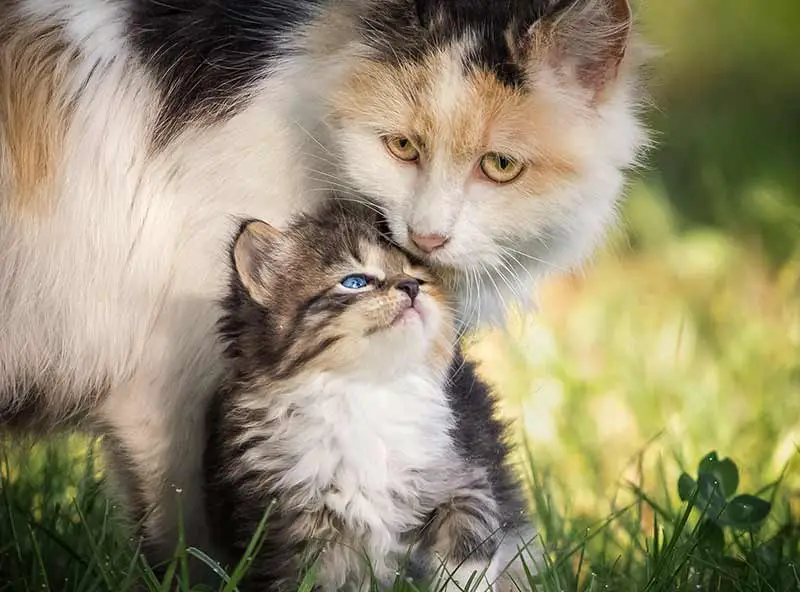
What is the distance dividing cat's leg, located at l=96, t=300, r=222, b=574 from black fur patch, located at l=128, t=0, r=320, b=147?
1.24 feet

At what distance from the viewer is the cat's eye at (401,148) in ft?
7.32

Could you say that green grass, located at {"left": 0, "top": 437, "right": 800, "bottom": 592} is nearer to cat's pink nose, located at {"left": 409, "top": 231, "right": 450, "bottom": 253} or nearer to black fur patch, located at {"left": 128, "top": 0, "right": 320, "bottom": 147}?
cat's pink nose, located at {"left": 409, "top": 231, "right": 450, "bottom": 253}

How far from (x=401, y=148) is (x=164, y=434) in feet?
2.35

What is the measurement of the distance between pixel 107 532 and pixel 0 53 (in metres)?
0.92

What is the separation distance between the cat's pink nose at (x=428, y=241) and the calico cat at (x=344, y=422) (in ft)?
0.15

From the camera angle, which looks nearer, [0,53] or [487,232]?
[487,232]

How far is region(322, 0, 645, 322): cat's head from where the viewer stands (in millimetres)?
2184

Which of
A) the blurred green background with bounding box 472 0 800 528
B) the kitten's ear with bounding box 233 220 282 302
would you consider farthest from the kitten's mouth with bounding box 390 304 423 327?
the blurred green background with bounding box 472 0 800 528

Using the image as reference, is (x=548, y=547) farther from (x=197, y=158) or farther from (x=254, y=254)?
(x=197, y=158)

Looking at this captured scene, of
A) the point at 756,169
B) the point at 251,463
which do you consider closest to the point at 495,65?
the point at 251,463

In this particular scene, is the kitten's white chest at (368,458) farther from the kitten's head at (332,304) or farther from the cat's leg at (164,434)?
the cat's leg at (164,434)

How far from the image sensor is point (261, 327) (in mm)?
2145

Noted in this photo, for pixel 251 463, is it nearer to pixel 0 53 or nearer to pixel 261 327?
pixel 261 327

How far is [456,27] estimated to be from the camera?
226 centimetres
